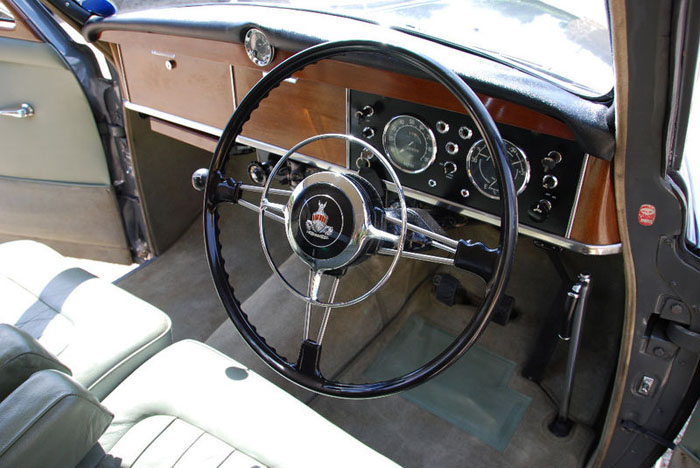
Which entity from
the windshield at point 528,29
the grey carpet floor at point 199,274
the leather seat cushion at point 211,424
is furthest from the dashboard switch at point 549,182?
the grey carpet floor at point 199,274

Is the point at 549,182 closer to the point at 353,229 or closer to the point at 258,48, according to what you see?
the point at 353,229

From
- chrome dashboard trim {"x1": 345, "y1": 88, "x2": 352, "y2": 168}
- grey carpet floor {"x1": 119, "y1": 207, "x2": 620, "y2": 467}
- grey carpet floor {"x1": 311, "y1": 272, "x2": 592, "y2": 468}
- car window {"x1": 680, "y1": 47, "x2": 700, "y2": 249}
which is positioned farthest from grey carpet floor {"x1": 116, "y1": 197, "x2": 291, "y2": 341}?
car window {"x1": 680, "y1": 47, "x2": 700, "y2": 249}

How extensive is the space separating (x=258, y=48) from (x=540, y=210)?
0.89m

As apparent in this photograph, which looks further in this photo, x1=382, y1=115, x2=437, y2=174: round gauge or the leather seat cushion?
x1=382, y1=115, x2=437, y2=174: round gauge

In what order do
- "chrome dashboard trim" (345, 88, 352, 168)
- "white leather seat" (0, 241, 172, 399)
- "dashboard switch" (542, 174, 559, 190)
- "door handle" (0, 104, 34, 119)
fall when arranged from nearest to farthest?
"dashboard switch" (542, 174, 559, 190), "white leather seat" (0, 241, 172, 399), "chrome dashboard trim" (345, 88, 352, 168), "door handle" (0, 104, 34, 119)

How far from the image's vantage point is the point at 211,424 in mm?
1195

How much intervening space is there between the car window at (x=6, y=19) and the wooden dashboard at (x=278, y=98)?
41 cm

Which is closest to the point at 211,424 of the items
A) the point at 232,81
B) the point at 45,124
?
the point at 232,81

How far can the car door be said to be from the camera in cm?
216

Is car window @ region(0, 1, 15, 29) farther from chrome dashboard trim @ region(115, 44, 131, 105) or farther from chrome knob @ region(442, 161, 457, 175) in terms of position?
chrome knob @ region(442, 161, 457, 175)

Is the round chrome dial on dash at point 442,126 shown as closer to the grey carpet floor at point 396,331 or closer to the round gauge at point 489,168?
the round gauge at point 489,168

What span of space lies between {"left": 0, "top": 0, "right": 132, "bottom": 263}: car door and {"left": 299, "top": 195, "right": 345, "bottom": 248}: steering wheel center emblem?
1.55 meters

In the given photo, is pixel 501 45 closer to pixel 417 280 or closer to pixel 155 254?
pixel 417 280

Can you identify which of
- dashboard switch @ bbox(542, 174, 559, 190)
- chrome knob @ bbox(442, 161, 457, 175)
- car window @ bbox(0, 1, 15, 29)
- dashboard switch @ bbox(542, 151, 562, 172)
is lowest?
chrome knob @ bbox(442, 161, 457, 175)
